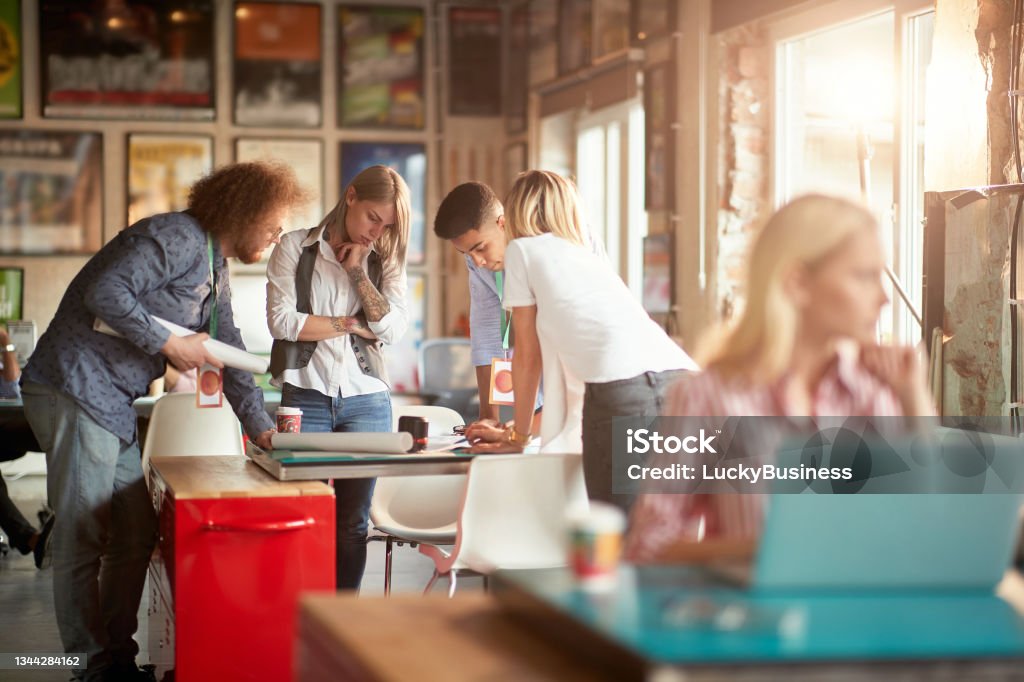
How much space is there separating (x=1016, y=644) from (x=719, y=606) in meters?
0.29

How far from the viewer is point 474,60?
934cm

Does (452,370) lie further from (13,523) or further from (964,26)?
(964,26)

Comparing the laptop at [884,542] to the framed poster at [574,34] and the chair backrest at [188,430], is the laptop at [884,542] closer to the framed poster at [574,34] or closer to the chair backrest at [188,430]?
the chair backrest at [188,430]

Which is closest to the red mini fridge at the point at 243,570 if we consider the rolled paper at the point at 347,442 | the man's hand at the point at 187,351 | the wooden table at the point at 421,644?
the rolled paper at the point at 347,442

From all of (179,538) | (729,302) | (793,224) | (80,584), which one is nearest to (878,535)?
(793,224)

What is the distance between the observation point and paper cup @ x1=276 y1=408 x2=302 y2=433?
329 cm

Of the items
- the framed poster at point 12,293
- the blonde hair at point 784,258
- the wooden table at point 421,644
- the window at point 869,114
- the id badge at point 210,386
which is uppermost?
the window at point 869,114

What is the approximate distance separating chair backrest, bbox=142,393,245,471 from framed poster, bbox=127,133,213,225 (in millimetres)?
4193

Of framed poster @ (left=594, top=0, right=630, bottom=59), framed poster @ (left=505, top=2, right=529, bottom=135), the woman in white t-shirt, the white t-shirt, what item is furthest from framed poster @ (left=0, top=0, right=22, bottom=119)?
the white t-shirt

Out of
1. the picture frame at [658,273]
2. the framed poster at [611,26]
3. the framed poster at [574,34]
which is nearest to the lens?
the picture frame at [658,273]

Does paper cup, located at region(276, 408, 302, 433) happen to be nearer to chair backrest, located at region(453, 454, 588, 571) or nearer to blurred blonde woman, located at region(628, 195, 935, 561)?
chair backrest, located at region(453, 454, 588, 571)

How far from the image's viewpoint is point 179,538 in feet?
9.12

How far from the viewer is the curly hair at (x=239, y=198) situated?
3289mm

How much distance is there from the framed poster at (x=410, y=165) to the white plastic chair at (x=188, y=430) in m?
4.44
